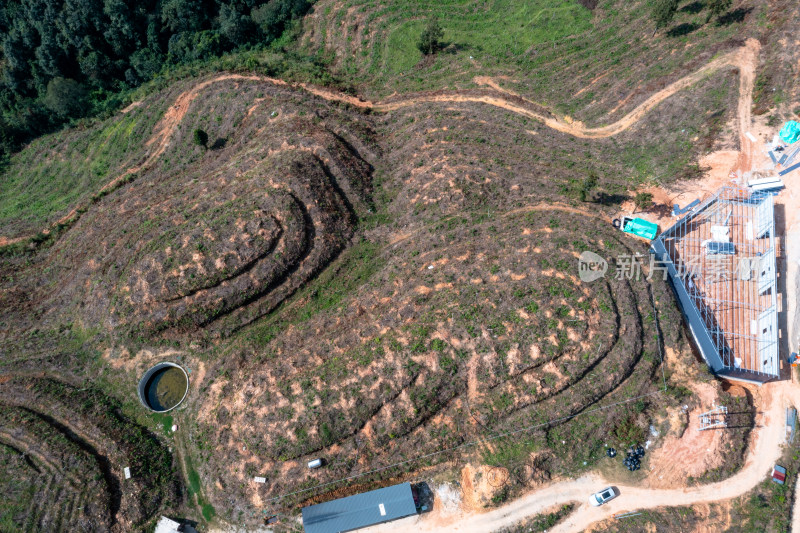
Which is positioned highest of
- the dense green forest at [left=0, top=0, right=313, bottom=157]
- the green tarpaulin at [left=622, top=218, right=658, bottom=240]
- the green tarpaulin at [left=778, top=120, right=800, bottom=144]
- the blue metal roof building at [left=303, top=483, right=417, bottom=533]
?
the dense green forest at [left=0, top=0, right=313, bottom=157]

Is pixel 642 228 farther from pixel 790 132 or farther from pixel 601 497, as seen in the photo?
pixel 601 497

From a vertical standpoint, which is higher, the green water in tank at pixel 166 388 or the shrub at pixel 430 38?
the shrub at pixel 430 38

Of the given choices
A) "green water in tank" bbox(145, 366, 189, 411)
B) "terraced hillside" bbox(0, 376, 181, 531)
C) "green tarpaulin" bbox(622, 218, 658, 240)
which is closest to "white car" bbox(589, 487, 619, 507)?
"green tarpaulin" bbox(622, 218, 658, 240)

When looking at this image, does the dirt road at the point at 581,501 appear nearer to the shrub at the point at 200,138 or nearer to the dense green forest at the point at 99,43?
the shrub at the point at 200,138

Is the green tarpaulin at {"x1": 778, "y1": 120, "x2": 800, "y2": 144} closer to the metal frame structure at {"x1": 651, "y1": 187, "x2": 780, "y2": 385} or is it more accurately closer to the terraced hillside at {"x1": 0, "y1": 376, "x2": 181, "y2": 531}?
the metal frame structure at {"x1": 651, "y1": 187, "x2": 780, "y2": 385}

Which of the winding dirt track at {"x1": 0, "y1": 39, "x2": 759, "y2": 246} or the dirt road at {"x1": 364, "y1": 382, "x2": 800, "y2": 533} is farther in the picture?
the winding dirt track at {"x1": 0, "y1": 39, "x2": 759, "y2": 246}

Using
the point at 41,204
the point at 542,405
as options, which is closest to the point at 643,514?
the point at 542,405

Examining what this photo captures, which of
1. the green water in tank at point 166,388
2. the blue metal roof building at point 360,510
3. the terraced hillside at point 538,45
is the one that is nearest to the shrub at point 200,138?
the terraced hillside at point 538,45
